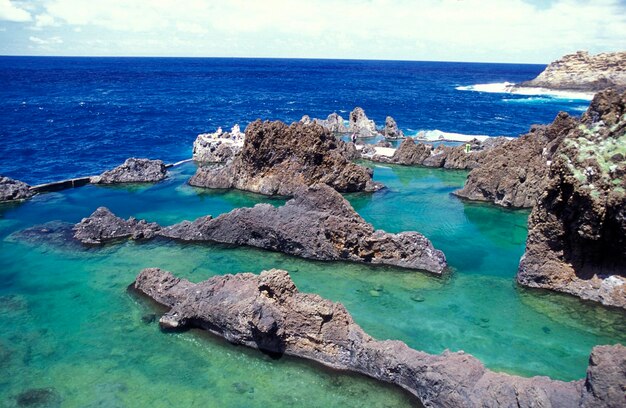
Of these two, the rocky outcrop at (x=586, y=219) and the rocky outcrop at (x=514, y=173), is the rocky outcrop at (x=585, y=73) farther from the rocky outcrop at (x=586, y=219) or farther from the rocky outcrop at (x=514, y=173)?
the rocky outcrop at (x=586, y=219)

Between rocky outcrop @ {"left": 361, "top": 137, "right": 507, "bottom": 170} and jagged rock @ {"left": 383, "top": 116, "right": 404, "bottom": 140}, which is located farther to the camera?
jagged rock @ {"left": 383, "top": 116, "right": 404, "bottom": 140}

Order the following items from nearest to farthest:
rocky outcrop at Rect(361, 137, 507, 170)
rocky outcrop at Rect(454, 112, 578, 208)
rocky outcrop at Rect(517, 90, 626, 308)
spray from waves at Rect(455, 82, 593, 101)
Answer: rocky outcrop at Rect(517, 90, 626, 308), rocky outcrop at Rect(454, 112, 578, 208), rocky outcrop at Rect(361, 137, 507, 170), spray from waves at Rect(455, 82, 593, 101)

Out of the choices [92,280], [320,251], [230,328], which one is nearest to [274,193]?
[320,251]

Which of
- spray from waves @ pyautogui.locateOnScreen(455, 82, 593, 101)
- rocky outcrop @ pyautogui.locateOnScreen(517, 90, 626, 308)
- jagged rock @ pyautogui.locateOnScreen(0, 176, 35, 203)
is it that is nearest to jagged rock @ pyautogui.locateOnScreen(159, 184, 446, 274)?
rocky outcrop @ pyautogui.locateOnScreen(517, 90, 626, 308)

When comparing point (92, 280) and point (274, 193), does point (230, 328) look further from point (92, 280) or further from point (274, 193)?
point (274, 193)

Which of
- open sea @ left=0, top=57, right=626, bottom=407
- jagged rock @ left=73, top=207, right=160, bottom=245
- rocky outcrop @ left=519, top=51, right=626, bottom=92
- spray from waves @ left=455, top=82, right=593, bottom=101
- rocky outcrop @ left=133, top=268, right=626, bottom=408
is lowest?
spray from waves @ left=455, top=82, right=593, bottom=101

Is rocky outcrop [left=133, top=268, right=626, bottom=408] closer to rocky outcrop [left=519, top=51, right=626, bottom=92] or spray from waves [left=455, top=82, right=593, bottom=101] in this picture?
rocky outcrop [left=519, top=51, right=626, bottom=92]

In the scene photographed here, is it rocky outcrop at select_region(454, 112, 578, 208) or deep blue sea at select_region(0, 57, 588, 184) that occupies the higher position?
rocky outcrop at select_region(454, 112, 578, 208)
